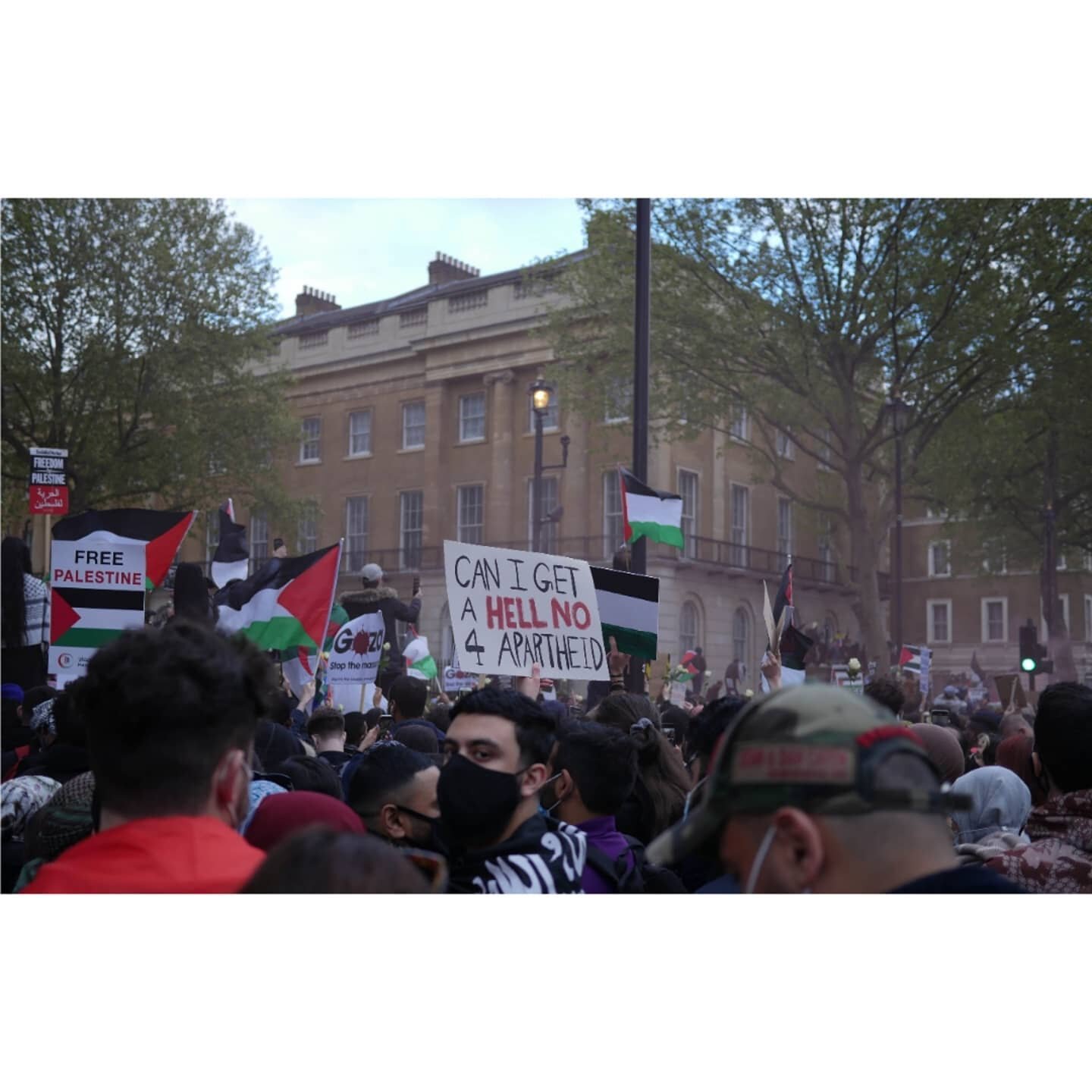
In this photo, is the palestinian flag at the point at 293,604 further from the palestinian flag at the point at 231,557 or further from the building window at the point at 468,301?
the building window at the point at 468,301

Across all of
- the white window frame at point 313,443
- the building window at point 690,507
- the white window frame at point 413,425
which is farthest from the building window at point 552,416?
the white window frame at point 313,443

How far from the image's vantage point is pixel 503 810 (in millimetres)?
3387

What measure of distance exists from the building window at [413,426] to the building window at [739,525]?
10.9 metres

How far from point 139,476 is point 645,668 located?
65.9 ft

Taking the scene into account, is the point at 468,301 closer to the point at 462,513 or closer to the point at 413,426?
the point at 413,426

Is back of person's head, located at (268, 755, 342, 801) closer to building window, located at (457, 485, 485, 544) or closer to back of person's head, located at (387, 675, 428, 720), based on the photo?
back of person's head, located at (387, 675, 428, 720)

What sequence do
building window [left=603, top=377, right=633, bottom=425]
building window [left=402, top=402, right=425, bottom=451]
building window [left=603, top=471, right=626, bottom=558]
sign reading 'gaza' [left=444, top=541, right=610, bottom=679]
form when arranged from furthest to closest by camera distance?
building window [left=402, top=402, right=425, bottom=451]
building window [left=603, top=471, right=626, bottom=558]
building window [left=603, top=377, right=633, bottom=425]
sign reading 'gaza' [left=444, top=541, right=610, bottom=679]

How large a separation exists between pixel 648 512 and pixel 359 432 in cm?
3764

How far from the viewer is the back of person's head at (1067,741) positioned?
12.2 ft

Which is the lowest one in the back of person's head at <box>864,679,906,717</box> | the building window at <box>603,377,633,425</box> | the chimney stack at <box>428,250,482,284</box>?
the back of person's head at <box>864,679,906,717</box>

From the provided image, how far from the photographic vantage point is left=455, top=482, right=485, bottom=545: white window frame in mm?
44625

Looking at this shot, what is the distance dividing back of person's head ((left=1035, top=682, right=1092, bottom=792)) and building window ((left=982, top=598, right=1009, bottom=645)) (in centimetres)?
5256

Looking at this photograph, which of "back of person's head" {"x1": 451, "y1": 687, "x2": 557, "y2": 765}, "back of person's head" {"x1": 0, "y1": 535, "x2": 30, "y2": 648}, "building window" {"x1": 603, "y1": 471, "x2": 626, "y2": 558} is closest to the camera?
"back of person's head" {"x1": 451, "y1": 687, "x2": 557, "y2": 765}

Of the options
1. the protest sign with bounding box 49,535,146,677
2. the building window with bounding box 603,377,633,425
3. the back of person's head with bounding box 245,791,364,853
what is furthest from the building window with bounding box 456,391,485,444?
the back of person's head with bounding box 245,791,364,853
